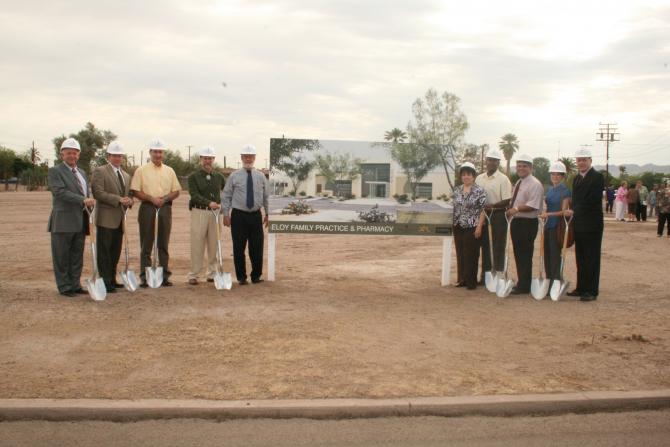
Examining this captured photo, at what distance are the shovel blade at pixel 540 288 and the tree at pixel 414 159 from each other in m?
2.53

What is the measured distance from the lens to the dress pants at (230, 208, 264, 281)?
970cm

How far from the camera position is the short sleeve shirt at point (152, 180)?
30.6 ft

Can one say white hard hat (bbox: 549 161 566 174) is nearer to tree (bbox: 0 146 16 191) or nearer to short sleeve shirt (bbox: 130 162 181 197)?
short sleeve shirt (bbox: 130 162 181 197)

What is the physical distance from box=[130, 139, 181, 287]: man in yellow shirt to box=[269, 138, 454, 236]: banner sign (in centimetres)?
162

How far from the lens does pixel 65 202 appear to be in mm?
8508

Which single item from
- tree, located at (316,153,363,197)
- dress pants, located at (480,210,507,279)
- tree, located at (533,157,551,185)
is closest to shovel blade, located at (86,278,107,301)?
tree, located at (316,153,363,197)

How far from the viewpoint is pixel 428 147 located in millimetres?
10531

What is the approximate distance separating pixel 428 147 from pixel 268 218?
2.86 m

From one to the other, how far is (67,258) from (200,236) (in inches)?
77.7

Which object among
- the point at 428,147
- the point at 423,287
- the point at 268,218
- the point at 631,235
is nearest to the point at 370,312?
the point at 423,287

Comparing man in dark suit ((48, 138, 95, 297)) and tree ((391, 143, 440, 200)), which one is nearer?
man in dark suit ((48, 138, 95, 297))

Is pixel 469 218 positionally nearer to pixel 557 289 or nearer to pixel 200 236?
pixel 557 289

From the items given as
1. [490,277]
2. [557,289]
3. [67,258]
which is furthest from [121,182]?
[557,289]

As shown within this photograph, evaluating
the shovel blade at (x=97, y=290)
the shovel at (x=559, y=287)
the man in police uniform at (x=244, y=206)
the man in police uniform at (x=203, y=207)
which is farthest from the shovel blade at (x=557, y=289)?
the shovel blade at (x=97, y=290)
